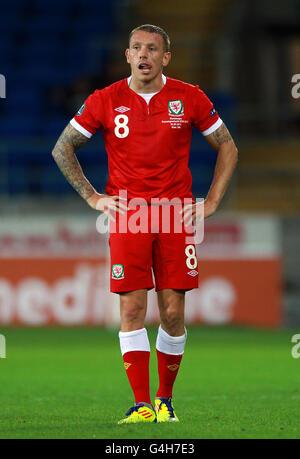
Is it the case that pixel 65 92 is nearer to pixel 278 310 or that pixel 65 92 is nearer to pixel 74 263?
pixel 74 263

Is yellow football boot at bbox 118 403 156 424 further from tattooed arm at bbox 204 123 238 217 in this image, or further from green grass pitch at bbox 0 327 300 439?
tattooed arm at bbox 204 123 238 217

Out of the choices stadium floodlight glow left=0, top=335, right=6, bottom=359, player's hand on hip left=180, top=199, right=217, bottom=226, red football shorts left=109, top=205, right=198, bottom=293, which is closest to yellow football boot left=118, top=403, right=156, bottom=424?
red football shorts left=109, top=205, right=198, bottom=293

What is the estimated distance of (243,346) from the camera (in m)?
12.1

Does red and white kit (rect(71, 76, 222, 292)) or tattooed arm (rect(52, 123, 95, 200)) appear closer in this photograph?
red and white kit (rect(71, 76, 222, 292))

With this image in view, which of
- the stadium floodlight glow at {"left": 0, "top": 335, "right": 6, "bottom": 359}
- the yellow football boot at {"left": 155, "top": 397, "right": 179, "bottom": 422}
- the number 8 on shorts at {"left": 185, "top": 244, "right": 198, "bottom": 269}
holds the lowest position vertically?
the stadium floodlight glow at {"left": 0, "top": 335, "right": 6, "bottom": 359}

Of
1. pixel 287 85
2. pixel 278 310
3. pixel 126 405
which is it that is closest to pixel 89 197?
pixel 126 405

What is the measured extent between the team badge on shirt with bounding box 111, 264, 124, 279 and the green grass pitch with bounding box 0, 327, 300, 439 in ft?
2.62

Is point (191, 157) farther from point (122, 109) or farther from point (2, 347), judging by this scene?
point (122, 109)

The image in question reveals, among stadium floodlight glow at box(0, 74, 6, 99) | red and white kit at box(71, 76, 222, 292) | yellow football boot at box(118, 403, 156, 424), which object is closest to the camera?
yellow football boot at box(118, 403, 156, 424)

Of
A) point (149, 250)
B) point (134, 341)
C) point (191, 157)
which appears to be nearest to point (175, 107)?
point (149, 250)

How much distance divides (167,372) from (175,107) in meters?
1.51

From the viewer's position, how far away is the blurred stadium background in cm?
1555

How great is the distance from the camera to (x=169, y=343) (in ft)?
19.0

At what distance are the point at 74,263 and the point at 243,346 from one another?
429 centimetres
